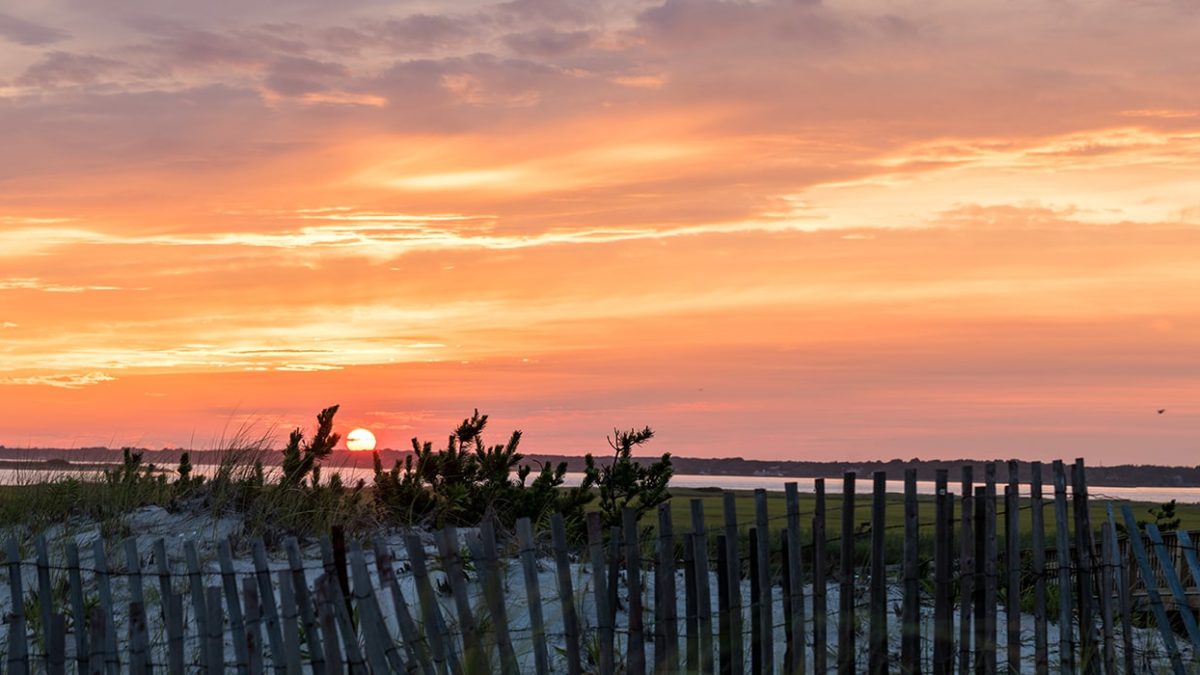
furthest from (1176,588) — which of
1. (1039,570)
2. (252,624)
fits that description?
(252,624)

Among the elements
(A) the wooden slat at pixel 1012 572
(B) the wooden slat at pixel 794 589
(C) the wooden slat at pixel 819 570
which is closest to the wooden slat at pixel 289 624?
(B) the wooden slat at pixel 794 589

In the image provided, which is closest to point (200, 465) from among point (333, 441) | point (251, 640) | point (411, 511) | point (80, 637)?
point (333, 441)

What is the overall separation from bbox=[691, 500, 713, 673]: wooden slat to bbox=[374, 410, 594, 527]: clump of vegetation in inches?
203

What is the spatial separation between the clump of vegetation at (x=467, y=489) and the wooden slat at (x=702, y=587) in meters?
5.16

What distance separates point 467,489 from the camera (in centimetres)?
1243

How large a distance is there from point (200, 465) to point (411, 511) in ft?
7.63

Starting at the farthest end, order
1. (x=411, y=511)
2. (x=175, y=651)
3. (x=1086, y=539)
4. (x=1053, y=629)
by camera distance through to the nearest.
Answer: (x=411, y=511), (x=1053, y=629), (x=1086, y=539), (x=175, y=651)

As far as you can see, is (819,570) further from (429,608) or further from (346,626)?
(346,626)

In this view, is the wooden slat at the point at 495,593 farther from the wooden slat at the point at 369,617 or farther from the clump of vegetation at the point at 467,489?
the clump of vegetation at the point at 467,489

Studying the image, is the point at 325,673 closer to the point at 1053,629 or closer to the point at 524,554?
the point at 524,554

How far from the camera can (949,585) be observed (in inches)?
280

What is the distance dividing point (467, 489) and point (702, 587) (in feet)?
20.2

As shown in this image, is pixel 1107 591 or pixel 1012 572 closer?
pixel 1012 572

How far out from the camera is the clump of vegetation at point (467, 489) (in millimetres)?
12062
